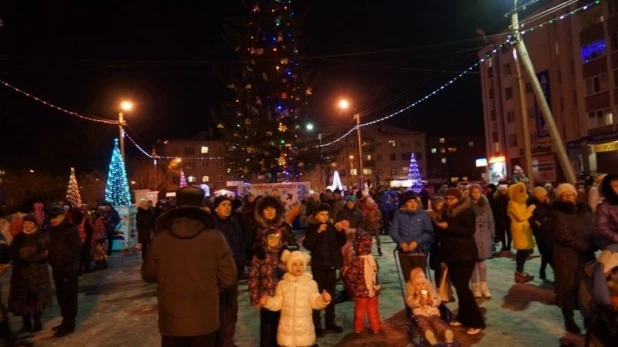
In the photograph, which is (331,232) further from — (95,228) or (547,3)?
(547,3)

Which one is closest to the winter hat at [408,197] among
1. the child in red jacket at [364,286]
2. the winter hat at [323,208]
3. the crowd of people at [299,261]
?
the crowd of people at [299,261]

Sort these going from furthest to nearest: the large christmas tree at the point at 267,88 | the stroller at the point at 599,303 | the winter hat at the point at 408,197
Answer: the large christmas tree at the point at 267,88, the winter hat at the point at 408,197, the stroller at the point at 599,303

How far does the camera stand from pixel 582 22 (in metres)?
35.2

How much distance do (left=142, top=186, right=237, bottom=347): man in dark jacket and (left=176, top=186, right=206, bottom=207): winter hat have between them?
254 millimetres

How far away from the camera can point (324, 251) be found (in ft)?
22.1

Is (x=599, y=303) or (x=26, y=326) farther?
(x=26, y=326)

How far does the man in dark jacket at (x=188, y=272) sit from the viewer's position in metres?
3.79

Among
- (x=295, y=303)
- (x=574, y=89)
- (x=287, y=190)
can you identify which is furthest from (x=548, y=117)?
(x=574, y=89)

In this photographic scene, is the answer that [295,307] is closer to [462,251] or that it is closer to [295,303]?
[295,303]

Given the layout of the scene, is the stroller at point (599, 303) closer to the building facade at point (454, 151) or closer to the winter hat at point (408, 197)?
the winter hat at point (408, 197)

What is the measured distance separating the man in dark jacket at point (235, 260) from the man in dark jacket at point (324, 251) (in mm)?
888

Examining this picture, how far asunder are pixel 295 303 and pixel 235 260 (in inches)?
60.3

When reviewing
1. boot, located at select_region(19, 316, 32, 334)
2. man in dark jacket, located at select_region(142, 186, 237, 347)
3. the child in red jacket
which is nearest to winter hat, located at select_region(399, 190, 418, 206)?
the child in red jacket

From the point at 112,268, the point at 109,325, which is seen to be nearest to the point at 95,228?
the point at 112,268
